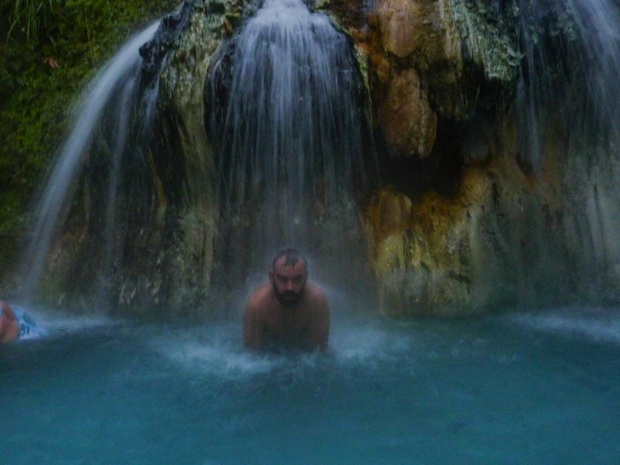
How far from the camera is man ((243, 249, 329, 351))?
478 centimetres

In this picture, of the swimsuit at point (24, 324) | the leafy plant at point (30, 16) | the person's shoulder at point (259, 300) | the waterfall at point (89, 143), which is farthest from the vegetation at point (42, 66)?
the person's shoulder at point (259, 300)

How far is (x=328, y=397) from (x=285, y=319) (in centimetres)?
76

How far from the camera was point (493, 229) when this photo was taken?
5.95 meters

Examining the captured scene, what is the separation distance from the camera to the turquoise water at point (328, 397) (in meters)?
3.62

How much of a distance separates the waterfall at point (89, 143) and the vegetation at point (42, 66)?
0.28 meters

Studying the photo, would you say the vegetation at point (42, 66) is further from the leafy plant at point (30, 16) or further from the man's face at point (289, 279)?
the man's face at point (289, 279)

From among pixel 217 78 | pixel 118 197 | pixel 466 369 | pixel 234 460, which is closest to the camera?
pixel 234 460

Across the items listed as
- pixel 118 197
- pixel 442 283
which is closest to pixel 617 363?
pixel 442 283

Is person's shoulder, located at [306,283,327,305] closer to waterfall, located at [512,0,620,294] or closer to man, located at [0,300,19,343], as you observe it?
man, located at [0,300,19,343]

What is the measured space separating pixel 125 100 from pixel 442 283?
2.86 meters

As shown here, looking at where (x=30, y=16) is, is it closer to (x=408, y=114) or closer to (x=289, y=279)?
(x=408, y=114)

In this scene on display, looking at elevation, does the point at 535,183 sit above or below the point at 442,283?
above

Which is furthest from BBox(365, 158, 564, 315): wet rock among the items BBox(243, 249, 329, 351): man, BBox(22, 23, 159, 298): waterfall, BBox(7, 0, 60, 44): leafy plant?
BBox(7, 0, 60, 44): leafy plant

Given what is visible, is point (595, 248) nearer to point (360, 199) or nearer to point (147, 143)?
point (360, 199)
